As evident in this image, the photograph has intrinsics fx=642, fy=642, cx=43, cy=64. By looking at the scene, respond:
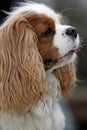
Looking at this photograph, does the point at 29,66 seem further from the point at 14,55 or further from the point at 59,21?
the point at 59,21

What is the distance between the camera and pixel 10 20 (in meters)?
5.82

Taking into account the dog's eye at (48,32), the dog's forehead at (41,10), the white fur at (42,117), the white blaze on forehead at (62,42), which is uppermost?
the dog's forehead at (41,10)

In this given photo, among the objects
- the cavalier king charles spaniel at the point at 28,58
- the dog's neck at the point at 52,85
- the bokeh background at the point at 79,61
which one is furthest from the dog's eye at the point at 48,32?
the bokeh background at the point at 79,61

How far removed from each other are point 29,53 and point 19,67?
153mm

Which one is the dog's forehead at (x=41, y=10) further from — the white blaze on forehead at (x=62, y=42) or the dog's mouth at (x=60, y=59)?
the dog's mouth at (x=60, y=59)

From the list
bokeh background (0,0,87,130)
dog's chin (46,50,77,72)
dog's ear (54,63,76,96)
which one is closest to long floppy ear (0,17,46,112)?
dog's chin (46,50,77,72)

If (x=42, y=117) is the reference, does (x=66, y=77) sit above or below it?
above

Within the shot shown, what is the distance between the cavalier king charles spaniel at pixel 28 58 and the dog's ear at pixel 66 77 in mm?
323

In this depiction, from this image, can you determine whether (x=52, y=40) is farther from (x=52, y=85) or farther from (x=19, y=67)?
(x=52, y=85)

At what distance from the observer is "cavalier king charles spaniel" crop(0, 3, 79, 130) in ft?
18.6

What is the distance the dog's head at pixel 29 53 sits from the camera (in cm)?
565

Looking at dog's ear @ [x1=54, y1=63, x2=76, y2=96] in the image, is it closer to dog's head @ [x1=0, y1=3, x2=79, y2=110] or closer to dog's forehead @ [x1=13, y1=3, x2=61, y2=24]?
dog's head @ [x1=0, y1=3, x2=79, y2=110]

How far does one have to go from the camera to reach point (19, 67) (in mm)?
5680

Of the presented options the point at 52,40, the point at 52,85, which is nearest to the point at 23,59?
the point at 52,40
